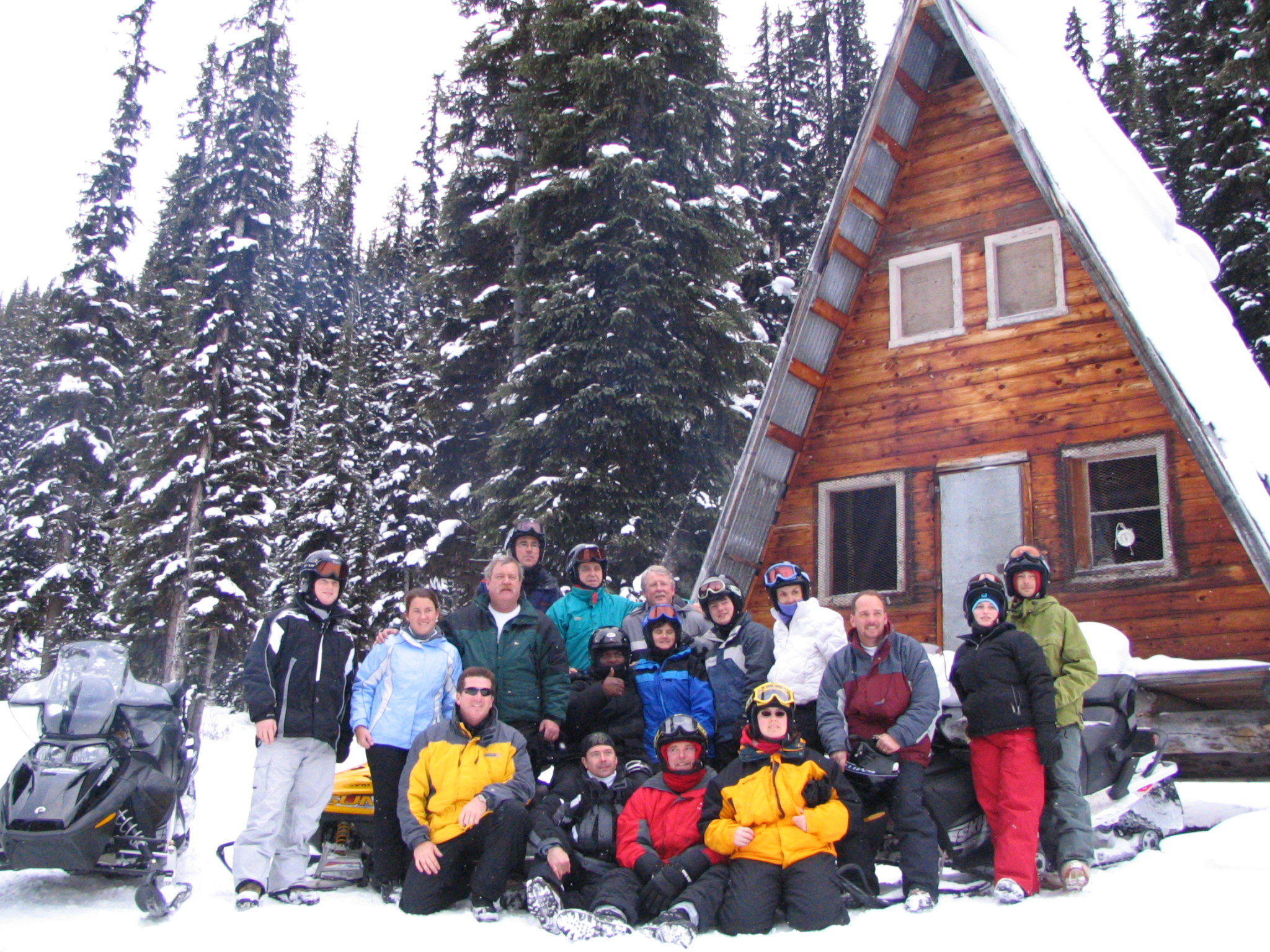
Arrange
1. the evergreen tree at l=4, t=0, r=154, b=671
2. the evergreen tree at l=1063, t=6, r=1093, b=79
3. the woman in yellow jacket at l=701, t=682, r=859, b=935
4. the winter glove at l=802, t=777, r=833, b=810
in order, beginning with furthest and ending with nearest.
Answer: the evergreen tree at l=1063, t=6, r=1093, b=79, the evergreen tree at l=4, t=0, r=154, b=671, the winter glove at l=802, t=777, r=833, b=810, the woman in yellow jacket at l=701, t=682, r=859, b=935

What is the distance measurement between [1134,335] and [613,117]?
30.1ft

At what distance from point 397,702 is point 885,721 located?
297 centimetres

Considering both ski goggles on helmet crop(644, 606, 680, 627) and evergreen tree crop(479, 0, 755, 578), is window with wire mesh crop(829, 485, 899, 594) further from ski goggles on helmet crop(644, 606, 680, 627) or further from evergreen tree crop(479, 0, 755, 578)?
ski goggles on helmet crop(644, 606, 680, 627)

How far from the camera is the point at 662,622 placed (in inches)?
254

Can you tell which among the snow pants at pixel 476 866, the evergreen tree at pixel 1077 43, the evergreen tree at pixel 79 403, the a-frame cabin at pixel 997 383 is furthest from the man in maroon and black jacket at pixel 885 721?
the evergreen tree at pixel 1077 43

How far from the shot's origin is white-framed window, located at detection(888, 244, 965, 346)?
1090cm

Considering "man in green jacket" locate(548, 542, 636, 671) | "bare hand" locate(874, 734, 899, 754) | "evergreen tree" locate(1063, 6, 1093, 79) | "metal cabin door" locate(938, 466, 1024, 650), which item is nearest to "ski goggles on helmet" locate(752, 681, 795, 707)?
"bare hand" locate(874, 734, 899, 754)

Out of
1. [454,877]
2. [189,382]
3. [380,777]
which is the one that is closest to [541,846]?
[454,877]

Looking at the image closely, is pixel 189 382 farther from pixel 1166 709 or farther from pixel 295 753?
pixel 1166 709

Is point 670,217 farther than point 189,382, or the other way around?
point 189,382

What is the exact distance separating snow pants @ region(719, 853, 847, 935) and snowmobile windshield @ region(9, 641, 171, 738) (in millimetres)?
3579

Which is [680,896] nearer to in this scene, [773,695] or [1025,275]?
[773,695]

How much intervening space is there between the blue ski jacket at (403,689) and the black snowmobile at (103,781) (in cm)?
111

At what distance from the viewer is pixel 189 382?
24609 millimetres
